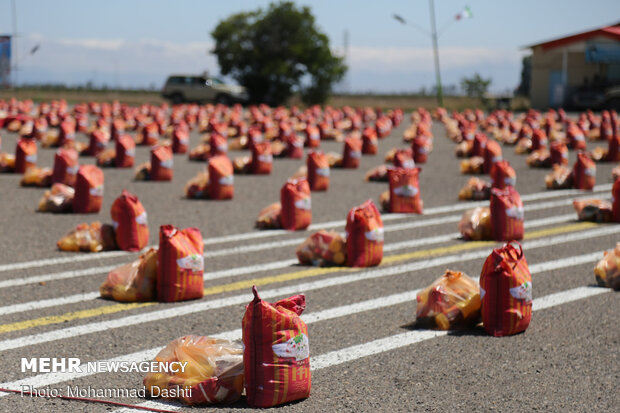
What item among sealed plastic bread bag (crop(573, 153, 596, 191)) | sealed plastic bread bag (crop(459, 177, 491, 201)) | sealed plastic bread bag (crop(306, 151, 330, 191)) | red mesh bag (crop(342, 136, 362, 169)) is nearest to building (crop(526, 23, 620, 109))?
red mesh bag (crop(342, 136, 362, 169))

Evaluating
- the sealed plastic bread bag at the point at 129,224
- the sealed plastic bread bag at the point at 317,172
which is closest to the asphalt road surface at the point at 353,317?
the sealed plastic bread bag at the point at 129,224

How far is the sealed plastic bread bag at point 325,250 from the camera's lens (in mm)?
8297

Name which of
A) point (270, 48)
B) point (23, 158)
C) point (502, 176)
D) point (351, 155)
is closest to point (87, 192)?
point (23, 158)

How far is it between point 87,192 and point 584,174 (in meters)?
8.23

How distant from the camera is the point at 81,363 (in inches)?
208

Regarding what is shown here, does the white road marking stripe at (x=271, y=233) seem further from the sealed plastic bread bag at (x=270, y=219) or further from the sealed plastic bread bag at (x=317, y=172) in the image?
the sealed plastic bread bag at (x=317, y=172)

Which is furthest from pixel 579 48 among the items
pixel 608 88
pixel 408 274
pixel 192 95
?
pixel 408 274

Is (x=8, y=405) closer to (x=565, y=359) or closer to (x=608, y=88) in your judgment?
(x=565, y=359)

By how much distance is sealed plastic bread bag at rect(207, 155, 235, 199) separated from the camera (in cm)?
1261

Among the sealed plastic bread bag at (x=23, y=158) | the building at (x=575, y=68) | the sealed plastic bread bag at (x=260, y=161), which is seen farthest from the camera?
the building at (x=575, y=68)

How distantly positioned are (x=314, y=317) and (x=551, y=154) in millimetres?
11943

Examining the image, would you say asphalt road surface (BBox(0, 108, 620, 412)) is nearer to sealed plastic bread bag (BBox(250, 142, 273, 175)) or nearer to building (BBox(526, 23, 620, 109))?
sealed plastic bread bag (BBox(250, 142, 273, 175))

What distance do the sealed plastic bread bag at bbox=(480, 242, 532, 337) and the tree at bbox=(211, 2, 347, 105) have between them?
135ft

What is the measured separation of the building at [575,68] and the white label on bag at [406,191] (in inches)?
1263
